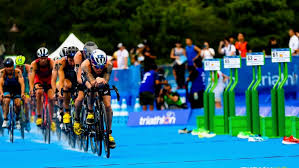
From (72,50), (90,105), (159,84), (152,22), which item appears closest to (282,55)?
(72,50)

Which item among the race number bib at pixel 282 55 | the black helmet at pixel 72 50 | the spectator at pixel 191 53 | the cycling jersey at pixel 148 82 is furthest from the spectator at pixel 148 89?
the race number bib at pixel 282 55

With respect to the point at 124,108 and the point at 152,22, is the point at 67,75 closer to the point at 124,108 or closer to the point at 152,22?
the point at 124,108


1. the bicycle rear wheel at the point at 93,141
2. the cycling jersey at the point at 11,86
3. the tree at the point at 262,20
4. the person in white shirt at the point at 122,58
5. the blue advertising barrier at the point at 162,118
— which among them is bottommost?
the bicycle rear wheel at the point at 93,141

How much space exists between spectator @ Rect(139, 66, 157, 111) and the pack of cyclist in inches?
133

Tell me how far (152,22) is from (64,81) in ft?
140

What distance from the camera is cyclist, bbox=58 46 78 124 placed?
18.5 meters

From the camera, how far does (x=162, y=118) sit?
2492cm

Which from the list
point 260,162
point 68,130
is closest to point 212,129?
point 68,130

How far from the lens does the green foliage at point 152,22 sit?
61.2 m

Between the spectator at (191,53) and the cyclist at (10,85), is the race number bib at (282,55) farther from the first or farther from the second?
the spectator at (191,53)

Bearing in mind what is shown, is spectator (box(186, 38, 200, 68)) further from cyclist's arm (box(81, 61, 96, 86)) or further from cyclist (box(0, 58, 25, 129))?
cyclist's arm (box(81, 61, 96, 86))

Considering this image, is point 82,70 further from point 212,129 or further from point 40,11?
point 40,11

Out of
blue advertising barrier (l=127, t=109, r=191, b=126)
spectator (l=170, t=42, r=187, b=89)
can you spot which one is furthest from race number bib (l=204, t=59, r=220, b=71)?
spectator (l=170, t=42, r=187, b=89)

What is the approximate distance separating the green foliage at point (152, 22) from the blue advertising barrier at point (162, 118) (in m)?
31.3
